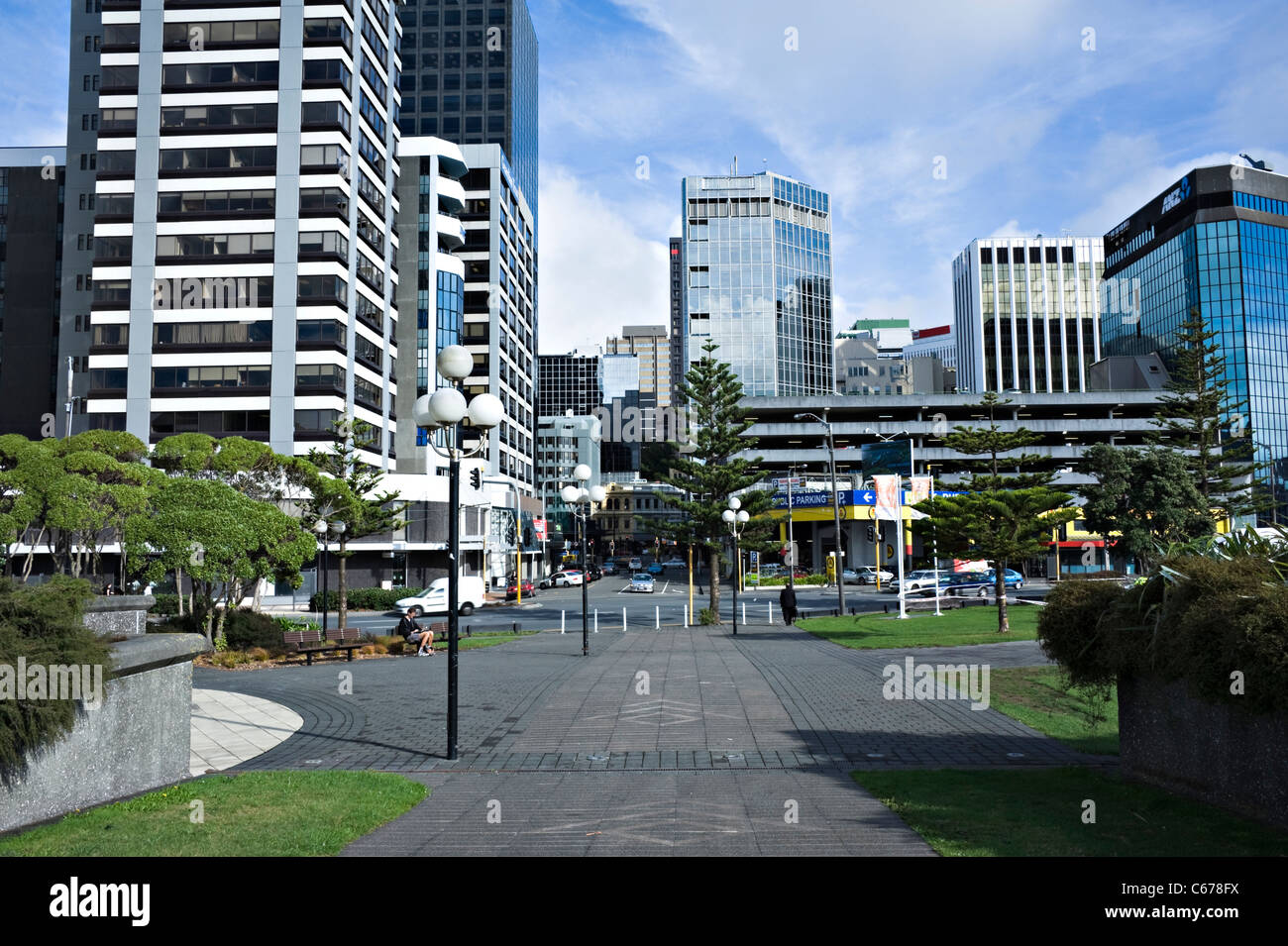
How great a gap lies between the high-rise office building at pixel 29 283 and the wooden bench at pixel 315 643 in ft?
183

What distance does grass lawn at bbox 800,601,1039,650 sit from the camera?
22.1 m

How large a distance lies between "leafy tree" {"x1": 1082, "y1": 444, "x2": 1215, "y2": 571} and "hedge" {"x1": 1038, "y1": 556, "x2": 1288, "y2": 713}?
4149 centimetres

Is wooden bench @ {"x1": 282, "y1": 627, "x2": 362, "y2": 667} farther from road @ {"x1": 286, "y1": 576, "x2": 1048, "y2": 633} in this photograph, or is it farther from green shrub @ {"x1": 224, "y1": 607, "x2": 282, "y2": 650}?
road @ {"x1": 286, "y1": 576, "x2": 1048, "y2": 633}

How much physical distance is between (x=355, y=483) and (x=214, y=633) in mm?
13452

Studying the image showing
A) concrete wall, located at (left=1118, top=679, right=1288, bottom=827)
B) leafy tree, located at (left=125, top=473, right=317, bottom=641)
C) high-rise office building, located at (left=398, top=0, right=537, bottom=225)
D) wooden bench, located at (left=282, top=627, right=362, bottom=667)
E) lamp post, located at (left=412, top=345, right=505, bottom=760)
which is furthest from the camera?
high-rise office building, located at (left=398, top=0, right=537, bottom=225)

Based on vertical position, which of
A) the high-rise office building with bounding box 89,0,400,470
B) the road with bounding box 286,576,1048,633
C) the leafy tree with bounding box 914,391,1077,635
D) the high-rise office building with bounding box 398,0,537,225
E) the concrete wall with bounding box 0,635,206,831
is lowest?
the road with bounding box 286,576,1048,633

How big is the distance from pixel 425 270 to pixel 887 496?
152 ft

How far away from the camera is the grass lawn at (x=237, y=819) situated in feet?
20.7

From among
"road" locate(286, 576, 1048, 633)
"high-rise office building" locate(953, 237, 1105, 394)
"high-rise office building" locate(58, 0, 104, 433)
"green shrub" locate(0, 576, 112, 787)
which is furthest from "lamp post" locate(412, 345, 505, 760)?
"high-rise office building" locate(953, 237, 1105, 394)

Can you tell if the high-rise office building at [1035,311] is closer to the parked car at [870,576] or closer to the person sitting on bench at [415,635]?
the parked car at [870,576]

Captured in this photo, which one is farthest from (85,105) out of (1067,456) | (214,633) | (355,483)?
(1067,456)

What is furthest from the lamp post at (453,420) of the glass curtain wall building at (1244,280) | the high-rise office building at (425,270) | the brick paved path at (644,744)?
the glass curtain wall building at (1244,280)

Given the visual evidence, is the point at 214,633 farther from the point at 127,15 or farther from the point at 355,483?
the point at 127,15
